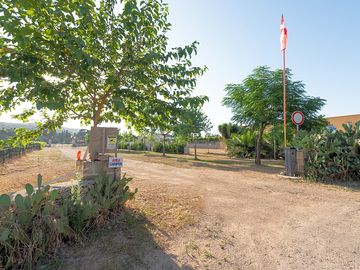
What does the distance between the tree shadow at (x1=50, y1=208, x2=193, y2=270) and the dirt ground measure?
0.01 m

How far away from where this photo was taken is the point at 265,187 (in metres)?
7.73

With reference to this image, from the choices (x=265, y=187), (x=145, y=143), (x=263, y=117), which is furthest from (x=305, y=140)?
(x=145, y=143)

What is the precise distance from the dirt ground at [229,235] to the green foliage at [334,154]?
2043 mm

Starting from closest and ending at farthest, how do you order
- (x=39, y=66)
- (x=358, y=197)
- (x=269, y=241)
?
(x=39, y=66) < (x=269, y=241) < (x=358, y=197)

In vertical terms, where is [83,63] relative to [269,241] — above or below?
above

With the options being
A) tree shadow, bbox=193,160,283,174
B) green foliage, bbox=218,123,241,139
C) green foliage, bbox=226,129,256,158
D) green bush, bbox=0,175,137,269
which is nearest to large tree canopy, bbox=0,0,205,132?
green bush, bbox=0,175,137,269

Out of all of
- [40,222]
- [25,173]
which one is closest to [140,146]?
[25,173]

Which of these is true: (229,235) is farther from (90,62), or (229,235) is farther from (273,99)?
(273,99)

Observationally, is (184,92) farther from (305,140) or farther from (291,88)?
(291,88)

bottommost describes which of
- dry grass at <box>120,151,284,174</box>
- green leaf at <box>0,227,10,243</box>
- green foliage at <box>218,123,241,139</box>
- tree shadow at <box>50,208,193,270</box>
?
tree shadow at <box>50,208,193,270</box>

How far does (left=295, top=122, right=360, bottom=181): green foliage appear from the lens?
8156 mm

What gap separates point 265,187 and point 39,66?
23.1 ft

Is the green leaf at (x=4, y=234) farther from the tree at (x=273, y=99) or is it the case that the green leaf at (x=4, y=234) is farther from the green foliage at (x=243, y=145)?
the green foliage at (x=243, y=145)

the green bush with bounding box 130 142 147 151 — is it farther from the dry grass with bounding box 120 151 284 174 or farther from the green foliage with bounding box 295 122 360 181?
the green foliage with bounding box 295 122 360 181
